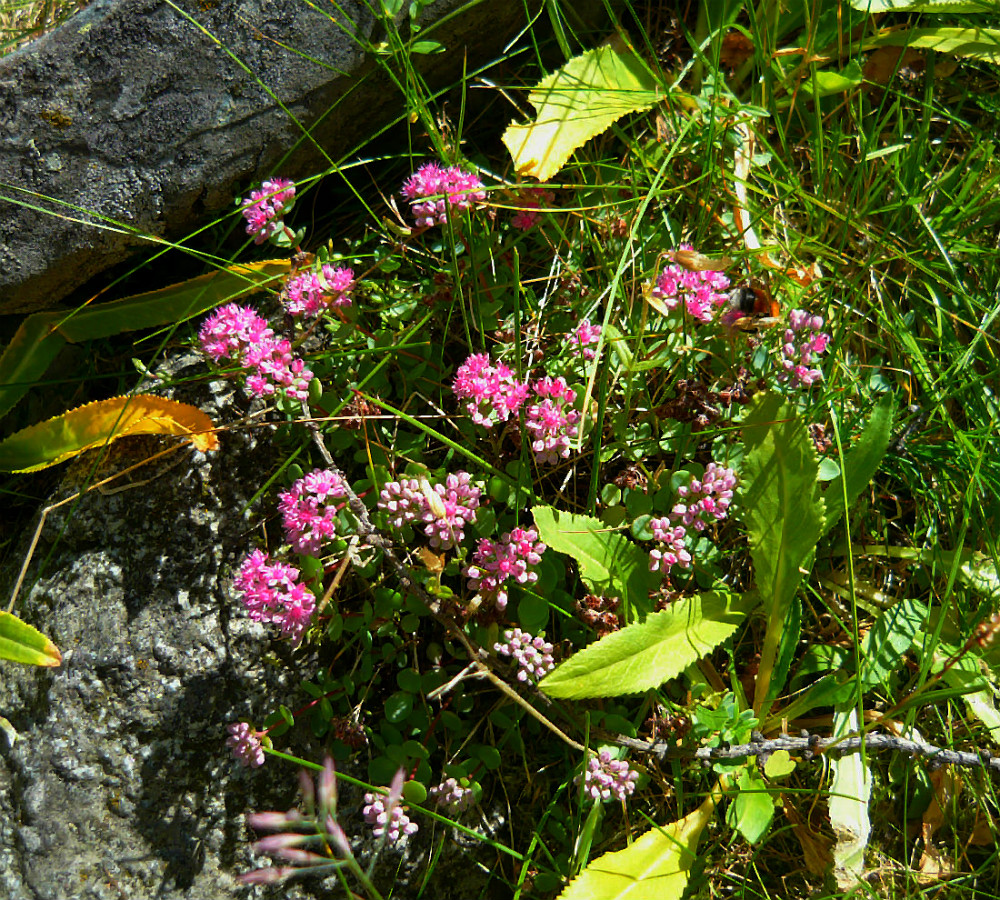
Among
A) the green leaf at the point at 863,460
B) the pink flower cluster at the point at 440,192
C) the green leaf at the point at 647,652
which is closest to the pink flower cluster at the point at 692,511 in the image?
the green leaf at the point at 647,652

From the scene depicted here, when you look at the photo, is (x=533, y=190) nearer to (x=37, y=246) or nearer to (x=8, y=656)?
(x=37, y=246)

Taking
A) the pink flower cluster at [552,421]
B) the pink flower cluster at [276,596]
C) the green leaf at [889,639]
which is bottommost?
the green leaf at [889,639]

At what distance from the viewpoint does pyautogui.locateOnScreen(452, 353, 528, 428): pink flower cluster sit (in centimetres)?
230

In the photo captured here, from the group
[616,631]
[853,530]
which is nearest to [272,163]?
[616,631]

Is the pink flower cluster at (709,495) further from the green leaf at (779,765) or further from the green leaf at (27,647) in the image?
the green leaf at (27,647)

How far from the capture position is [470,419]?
252 centimetres

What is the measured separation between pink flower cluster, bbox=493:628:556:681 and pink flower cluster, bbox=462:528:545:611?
0.09 m

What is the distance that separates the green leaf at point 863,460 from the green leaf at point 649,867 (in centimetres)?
91

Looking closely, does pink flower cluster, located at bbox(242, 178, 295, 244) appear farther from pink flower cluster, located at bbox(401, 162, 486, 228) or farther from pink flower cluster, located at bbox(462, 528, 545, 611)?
pink flower cluster, located at bbox(462, 528, 545, 611)

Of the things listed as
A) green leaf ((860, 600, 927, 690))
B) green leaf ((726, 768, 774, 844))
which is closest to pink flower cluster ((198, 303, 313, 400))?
green leaf ((726, 768, 774, 844))

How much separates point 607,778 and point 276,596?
3.26 ft

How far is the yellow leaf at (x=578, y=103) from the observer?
2578 millimetres

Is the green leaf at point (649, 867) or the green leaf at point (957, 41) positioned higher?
the green leaf at point (957, 41)

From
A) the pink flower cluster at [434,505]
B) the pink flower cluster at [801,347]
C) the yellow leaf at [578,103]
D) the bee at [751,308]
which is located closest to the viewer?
the pink flower cluster at [434,505]
